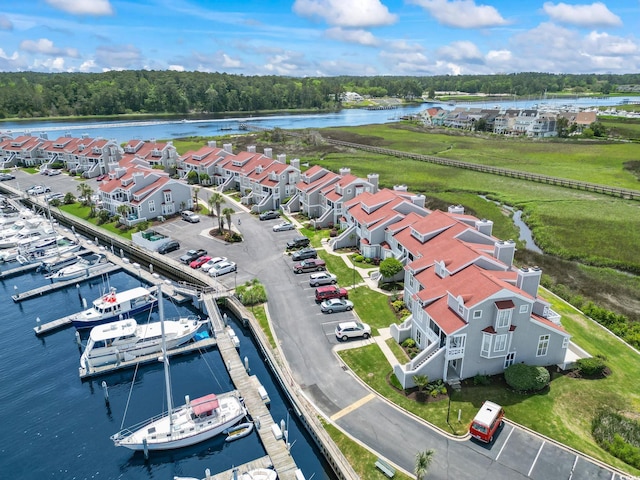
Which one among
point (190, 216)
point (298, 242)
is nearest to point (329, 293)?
point (298, 242)

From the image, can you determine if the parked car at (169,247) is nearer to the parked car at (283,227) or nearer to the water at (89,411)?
the water at (89,411)

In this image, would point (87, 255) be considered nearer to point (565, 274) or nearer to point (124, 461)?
point (124, 461)

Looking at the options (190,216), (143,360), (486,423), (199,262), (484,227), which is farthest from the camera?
(190,216)

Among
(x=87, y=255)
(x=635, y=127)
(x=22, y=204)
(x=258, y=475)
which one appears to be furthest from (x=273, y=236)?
(x=635, y=127)

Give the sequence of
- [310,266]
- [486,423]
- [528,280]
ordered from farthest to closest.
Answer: [310,266] → [528,280] → [486,423]

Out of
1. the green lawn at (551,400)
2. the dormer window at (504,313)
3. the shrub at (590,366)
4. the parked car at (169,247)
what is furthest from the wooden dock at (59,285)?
the shrub at (590,366)

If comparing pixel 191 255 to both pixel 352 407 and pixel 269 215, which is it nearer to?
pixel 269 215
